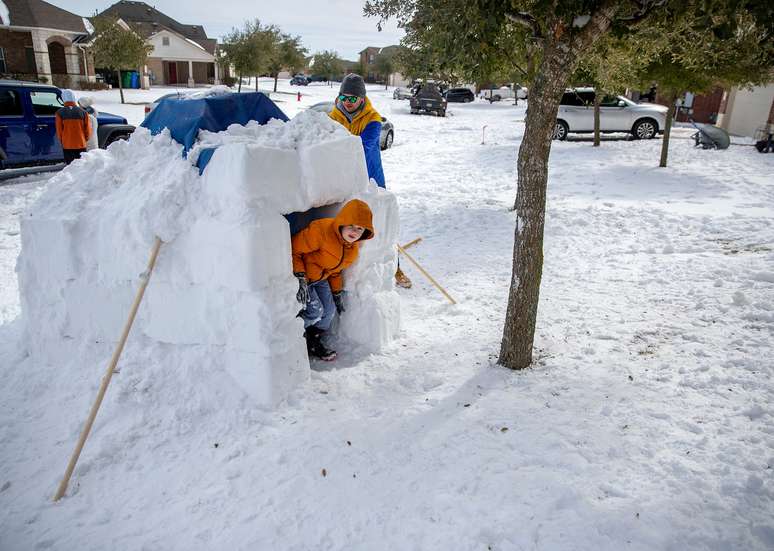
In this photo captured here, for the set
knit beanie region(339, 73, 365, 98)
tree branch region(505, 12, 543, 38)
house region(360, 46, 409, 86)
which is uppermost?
house region(360, 46, 409, 86)

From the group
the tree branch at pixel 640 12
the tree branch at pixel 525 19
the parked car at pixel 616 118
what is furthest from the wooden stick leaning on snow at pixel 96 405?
the parked car at pixel 616 118

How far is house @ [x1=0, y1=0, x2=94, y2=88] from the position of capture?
2517cm

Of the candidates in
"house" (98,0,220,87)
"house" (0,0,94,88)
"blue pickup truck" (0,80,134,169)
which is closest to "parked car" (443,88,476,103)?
"house" (98,0,220,87)

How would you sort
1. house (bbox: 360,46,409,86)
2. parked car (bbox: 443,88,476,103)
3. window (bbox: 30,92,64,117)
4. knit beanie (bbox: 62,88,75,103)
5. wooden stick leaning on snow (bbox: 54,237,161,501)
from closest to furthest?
wooden stick leaning on snow (bbox: 54,237,161,501) < knit beanie (bbox: 62,88,75,103) < window (bbox: 30,92,64,117) < parked car (bbox: 443,88,476,103) < house (bbox: 360,46,409,86)

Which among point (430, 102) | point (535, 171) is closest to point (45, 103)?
point (535, 171)

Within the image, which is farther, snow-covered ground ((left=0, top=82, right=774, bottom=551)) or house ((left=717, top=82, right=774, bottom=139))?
house ((left=717, top=82, right=774, bottom=139))

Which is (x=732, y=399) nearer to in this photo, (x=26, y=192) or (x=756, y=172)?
(x=26, y=192)

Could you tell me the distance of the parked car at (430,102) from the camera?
1027 inches

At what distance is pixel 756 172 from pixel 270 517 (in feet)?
Result: 42.8

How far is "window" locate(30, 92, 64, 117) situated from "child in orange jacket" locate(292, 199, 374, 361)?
849cm

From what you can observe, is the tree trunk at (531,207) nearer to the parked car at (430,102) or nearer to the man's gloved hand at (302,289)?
the man's gloved hand at (302,289)

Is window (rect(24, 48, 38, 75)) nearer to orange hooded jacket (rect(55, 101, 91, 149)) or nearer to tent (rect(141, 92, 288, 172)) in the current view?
orange hooded jacket (rect(55, 101, 91, 149))

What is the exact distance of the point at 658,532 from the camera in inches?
85.7

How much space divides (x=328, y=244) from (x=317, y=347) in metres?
0.86
